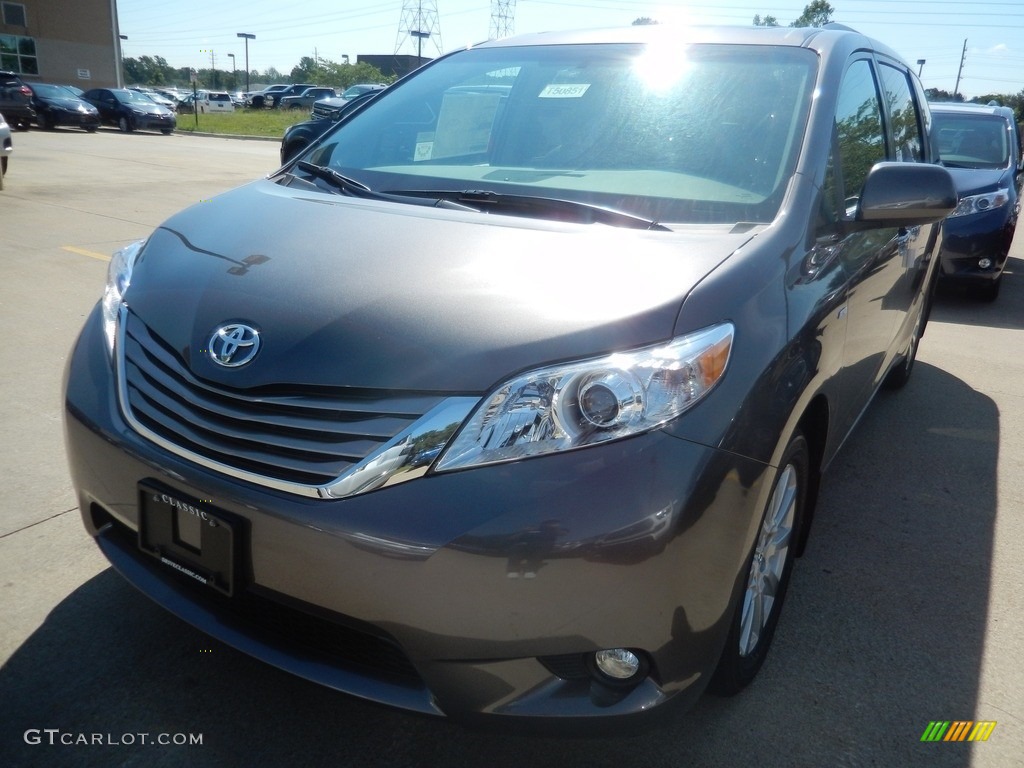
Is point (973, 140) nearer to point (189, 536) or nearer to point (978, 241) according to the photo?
point (978, 241)

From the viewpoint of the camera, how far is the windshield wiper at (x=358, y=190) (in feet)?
8.66

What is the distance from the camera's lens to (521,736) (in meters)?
1.82

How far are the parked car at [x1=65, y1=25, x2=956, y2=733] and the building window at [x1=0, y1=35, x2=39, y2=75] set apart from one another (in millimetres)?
44095

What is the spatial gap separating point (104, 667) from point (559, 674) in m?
1.30

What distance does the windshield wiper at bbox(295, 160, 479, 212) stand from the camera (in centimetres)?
264

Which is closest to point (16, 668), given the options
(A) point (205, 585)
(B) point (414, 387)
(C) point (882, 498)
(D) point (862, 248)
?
(A) point (205, 585)

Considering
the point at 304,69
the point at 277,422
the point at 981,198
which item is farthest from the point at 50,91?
the point at 304,69

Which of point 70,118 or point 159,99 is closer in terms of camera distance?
point 70,118

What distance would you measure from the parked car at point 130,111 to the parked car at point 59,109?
1.94 metres

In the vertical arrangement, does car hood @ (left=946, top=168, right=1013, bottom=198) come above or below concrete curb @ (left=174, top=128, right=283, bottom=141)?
above

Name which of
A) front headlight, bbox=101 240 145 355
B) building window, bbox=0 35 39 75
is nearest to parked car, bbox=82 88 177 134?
building window, bbox=0 35 39 75

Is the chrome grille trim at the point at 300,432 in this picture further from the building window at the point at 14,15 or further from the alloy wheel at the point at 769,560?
the building window at the point at 14,15

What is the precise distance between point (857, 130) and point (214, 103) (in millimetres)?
56718

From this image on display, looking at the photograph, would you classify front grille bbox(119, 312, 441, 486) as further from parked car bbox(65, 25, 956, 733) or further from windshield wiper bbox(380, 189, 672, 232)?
windshield wiper bbox(380, 189, 672, 232)
